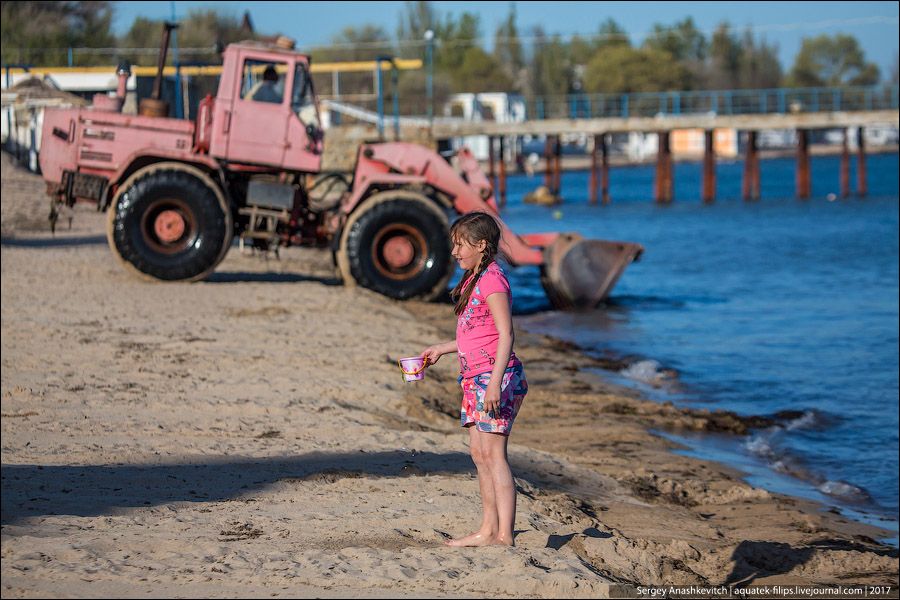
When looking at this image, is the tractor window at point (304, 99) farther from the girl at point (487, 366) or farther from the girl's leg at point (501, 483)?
the girl's leg at point (501, 483)

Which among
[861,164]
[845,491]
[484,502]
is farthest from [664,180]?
[484,502]

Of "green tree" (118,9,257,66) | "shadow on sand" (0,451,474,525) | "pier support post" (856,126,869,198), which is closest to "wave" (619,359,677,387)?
"shadow on sand" (0,451,474,525)

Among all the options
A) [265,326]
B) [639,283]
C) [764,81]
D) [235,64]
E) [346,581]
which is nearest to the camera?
[346,581]

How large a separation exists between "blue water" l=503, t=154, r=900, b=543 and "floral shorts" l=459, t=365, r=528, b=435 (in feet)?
12.3

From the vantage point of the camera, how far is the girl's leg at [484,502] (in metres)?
5.16

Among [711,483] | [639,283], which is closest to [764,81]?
[639,283]

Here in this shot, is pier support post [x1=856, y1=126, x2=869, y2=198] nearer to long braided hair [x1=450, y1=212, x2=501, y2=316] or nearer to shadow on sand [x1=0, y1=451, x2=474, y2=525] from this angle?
shadow on sand [x1=0, y1=451, x2=474, y2=525]

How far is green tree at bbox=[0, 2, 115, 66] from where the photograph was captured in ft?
124

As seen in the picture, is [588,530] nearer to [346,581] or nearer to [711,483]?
[346,581]

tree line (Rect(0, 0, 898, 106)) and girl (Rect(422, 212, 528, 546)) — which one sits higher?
tree line (Rect(0, 0, 898, 106))

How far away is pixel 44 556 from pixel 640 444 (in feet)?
18.4

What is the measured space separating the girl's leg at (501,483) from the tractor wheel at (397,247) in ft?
31.7

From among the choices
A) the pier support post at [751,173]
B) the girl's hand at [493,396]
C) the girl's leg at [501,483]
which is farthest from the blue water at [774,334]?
the pier support post at [751,173]

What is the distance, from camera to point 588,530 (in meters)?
6.00
